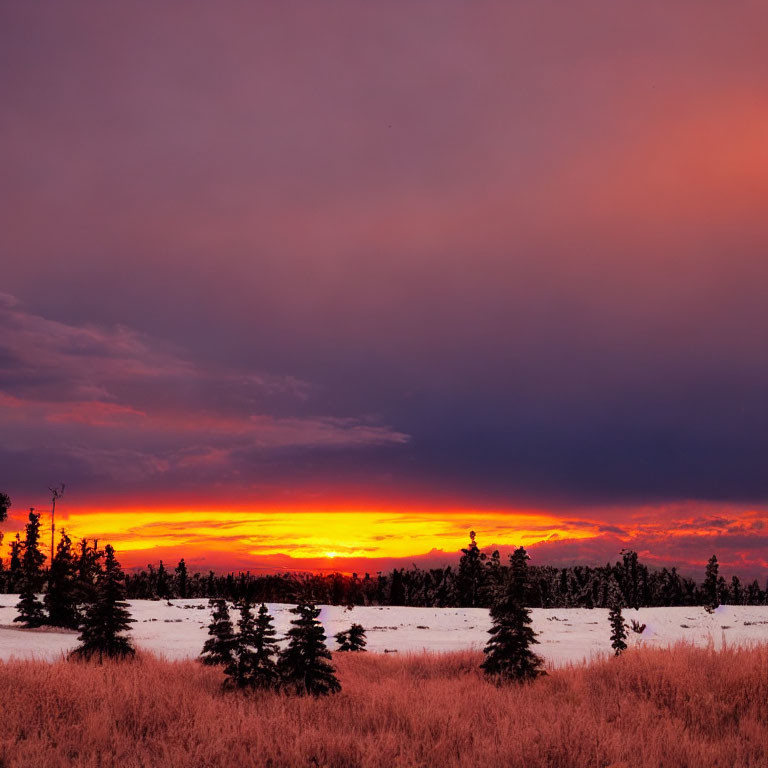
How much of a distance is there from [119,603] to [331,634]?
13.7 m

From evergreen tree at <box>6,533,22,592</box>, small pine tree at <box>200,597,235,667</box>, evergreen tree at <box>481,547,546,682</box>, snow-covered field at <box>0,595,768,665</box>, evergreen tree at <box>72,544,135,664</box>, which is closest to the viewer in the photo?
small pine tree at <box>200,597,235,667</box>

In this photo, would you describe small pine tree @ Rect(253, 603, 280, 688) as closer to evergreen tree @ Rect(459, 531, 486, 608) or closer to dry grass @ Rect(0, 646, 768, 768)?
dry grass @ Rect(0, 646, 768, 768)

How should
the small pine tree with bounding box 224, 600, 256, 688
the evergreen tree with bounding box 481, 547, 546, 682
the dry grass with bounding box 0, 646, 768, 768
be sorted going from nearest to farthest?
the dry grass with bounding box 0, 646, 768, 768
the small pine tree with bounding box 224, 600, 256, 688
the evergreen tree with bounding box 481, 547, 546, 682

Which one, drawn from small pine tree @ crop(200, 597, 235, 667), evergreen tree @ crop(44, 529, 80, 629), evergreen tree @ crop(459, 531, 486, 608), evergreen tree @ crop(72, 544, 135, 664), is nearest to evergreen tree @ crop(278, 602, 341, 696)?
small pine tree @ crop(200, 597, 235, 667)

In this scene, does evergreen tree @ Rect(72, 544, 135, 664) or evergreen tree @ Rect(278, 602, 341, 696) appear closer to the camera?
evergreen tree @ Rect(278, 602, 341, 696)

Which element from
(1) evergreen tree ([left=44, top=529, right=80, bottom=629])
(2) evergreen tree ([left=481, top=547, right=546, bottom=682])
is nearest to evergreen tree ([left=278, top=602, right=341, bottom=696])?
(2) evergreen tree ([left=481, top=547, right=546, bottom=682])

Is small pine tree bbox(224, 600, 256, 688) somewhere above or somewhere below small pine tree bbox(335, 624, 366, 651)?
above

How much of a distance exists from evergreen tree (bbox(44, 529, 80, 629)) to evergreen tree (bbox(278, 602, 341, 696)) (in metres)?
18.7

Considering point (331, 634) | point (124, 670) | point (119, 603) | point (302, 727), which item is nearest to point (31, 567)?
point (331, 634)

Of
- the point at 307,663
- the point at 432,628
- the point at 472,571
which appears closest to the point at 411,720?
the point at 307,663

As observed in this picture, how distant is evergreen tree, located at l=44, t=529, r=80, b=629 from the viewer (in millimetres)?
27078

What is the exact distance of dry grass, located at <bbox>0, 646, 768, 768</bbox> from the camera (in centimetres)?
736

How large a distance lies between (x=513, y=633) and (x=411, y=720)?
6.32m

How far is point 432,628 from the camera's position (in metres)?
34.4
